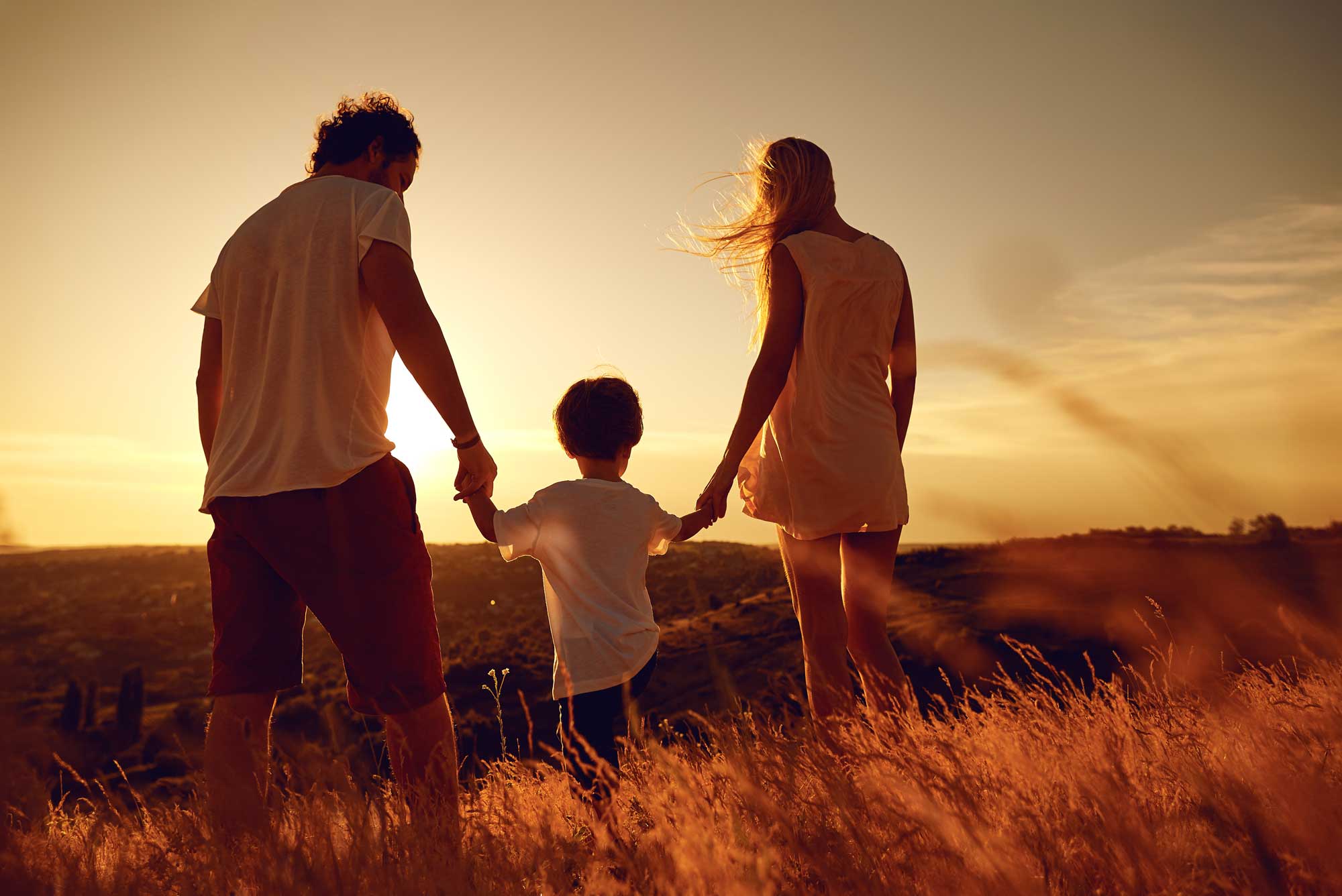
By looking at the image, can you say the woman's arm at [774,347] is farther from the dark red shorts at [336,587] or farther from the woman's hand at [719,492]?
the dark red shorts at [336,587]

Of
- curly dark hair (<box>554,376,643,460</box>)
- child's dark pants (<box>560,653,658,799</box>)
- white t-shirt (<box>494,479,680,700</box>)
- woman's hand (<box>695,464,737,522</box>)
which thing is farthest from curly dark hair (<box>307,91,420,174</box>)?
child's dark pants (<box>560,653,658,799</box>)

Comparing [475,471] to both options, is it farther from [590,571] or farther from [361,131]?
[361,131]

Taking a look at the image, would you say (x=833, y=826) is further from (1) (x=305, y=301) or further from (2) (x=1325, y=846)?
(1) (x=305, y=301)

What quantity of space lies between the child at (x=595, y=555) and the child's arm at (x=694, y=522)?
0.06ft

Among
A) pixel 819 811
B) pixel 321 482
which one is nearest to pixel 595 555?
pixel 321 482

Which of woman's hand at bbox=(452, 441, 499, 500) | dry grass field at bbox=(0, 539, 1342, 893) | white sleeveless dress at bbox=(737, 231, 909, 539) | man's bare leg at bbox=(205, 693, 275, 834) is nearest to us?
dry grass field at bbox=(0, 539, 1342, 893)

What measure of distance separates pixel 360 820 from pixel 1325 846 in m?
2.04

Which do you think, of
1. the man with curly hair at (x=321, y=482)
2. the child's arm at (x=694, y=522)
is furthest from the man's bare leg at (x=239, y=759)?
the child's arm at (x=694, y=522)

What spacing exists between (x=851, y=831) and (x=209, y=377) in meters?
2.28

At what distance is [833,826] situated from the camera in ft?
7.25

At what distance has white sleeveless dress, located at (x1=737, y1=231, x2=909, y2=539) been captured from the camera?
10.3 feet

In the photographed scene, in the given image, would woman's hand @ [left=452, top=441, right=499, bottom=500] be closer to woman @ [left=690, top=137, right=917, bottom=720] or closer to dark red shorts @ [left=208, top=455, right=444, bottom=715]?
dark red shorts @ [left=208, top=455, right=444, bottom=715]

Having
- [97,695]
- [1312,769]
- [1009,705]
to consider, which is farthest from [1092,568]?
[97,695]

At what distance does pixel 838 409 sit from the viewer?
3.17m
